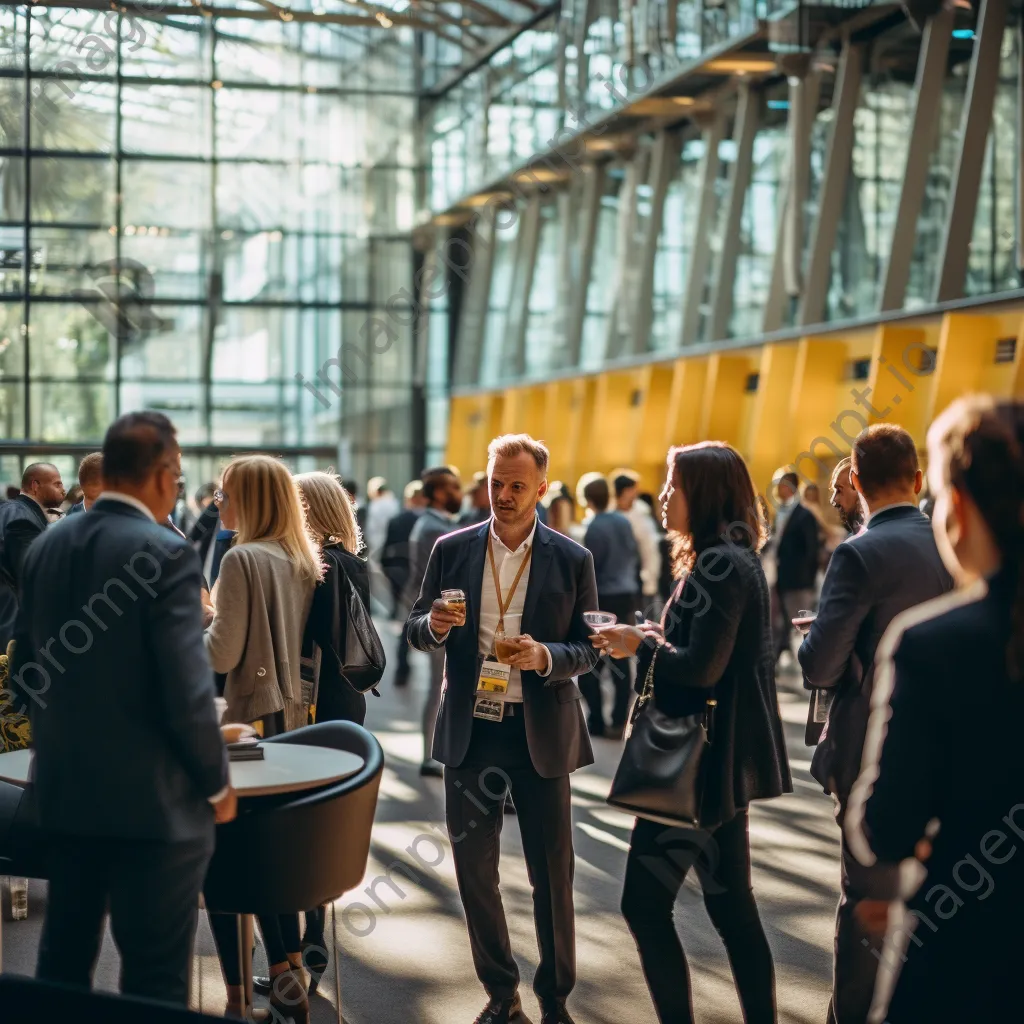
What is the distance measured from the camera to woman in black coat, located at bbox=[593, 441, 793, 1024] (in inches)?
162

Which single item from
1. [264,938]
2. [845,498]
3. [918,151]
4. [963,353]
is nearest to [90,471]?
[264,938]

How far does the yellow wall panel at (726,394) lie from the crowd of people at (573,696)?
464 inches

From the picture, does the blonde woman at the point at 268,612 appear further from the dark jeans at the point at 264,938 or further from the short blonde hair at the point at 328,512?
the short blonde hair at the point at 328,512

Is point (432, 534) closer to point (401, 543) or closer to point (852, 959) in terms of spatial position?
point (401, 543)

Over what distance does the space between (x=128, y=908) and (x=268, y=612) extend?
5.86 feet

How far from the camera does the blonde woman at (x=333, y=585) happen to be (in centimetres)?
521

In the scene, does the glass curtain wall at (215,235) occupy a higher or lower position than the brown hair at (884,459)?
higher

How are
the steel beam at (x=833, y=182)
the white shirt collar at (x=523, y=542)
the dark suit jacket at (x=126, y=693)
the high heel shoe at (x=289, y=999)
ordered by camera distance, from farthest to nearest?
the steel beam at (x=833, y=182) < the white shirt collar at (x=523, y=542) < the high heel shoe at (x=289, y=999) < the dark suit jacket at (x=126, y=693)

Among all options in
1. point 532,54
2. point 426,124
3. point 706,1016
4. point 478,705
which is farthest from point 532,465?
point 426,124

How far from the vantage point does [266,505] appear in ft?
16.6

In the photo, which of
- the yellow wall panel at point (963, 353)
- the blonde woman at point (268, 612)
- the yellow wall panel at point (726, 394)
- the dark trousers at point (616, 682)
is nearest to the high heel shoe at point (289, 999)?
the blonde woman at point (268, 612)

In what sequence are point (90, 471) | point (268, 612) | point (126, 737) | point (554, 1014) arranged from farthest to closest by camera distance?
1. point (90, 471)
2. point (268, 612)
3. point (554, 1014)
4. point (126, 737)

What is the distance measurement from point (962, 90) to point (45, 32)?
1405 centimetres

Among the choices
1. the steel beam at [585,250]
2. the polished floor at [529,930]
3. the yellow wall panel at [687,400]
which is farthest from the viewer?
the steel beam at [585,250]
